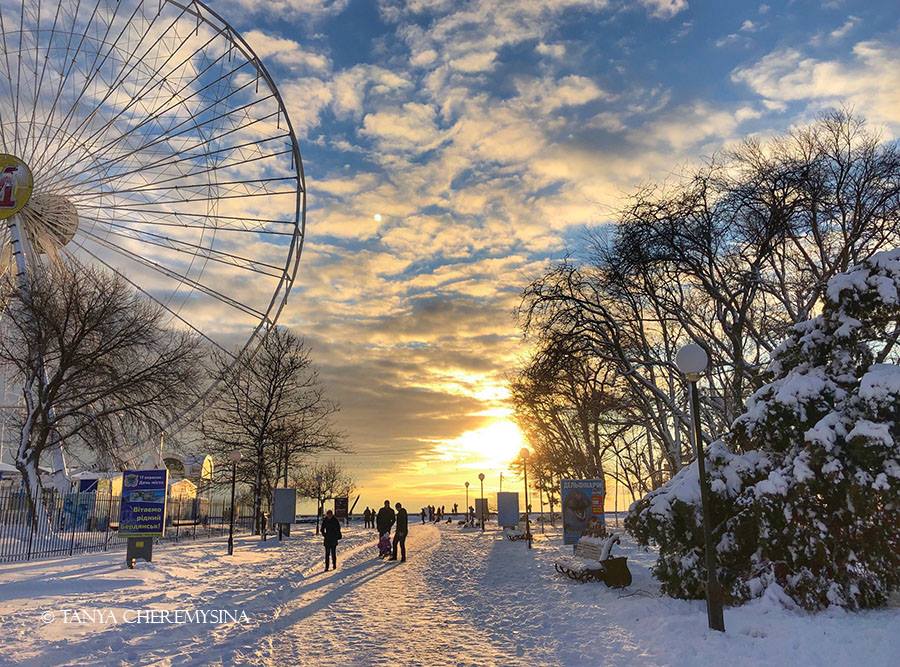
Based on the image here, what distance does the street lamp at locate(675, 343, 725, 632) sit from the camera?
9.54m

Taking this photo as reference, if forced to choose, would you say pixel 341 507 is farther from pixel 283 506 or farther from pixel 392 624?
pixel 392 624

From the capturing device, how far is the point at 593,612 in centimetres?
1181

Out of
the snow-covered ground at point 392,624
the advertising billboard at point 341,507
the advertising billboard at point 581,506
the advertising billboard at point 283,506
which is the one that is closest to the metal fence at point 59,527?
the snow-covered ground at point 392,624

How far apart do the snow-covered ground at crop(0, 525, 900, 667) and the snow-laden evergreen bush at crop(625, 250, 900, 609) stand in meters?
0.59

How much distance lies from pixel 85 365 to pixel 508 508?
24128 millimetres

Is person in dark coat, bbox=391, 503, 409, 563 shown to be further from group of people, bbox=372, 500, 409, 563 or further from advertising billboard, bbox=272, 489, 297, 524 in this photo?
advertising billboard, bbox=272, 489, 297, 524

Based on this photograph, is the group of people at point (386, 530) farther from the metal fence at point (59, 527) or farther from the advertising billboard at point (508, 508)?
the advertising billboard at point (508, 508)

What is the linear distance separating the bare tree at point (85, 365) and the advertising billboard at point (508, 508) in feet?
62.5

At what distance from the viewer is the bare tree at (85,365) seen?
89.9 ft

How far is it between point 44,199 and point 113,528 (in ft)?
47.5

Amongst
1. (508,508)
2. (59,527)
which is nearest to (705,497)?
(59,527)

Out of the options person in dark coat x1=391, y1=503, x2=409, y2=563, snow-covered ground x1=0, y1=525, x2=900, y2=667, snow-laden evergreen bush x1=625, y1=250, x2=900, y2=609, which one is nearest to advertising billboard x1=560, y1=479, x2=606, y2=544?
person in dark coat x1=391, y1=503, x2=409, y2=563

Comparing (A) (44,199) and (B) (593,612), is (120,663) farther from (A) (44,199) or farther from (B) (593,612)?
(A) (44,199)

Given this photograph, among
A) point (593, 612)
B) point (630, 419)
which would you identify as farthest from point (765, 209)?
point (630, 419)
